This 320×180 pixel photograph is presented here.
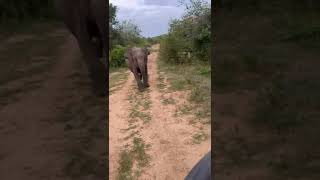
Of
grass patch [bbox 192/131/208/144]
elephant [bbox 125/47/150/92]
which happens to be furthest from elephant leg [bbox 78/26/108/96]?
elephant [bbox 125/47/150/92]

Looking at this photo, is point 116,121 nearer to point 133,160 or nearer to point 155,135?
point 155,135

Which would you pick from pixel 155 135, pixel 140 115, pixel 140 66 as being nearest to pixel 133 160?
pixel 155 135

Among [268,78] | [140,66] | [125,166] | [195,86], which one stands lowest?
[125,166]

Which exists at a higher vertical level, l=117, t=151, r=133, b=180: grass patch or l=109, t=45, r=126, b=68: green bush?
l=109, t=45, r=126, b=68: green bush

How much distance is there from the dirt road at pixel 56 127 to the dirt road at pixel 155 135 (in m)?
1.75

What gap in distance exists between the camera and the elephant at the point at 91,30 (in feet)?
1.48

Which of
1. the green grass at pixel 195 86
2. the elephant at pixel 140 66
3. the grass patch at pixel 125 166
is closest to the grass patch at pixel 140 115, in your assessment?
the green grass at pixel 195 86

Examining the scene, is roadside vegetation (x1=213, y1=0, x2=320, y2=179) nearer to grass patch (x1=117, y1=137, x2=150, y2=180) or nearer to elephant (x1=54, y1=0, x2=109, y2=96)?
elephant (x1=54, y1=0, x2=109, y2=96)

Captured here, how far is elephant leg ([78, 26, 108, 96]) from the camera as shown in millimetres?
485

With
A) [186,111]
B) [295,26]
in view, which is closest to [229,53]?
[295,26]

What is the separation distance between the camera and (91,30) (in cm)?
48

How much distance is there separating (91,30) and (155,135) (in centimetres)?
263

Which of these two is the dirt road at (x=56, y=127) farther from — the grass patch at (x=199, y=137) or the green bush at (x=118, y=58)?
the green bush at (x=118, y=58)

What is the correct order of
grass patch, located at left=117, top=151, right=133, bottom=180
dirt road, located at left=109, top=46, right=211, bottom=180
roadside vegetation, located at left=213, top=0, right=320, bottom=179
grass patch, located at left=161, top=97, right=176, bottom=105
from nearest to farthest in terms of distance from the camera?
roadside vegetation, located at left=213, top=0, right=320, bottom=179
grass patch, located at left=117, top=151, right=133, bottom=180
dirt road, located at left=109, top=46, right=211, bottom=180
grass patch, located at left=161, top=97, right=176, bottom=105
